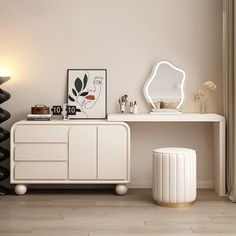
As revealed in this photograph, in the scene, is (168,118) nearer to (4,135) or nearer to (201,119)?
(201,119)

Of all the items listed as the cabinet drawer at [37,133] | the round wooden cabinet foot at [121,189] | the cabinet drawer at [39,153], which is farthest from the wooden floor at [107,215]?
the cabinet drawer at [37,133]

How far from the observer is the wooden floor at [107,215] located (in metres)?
3.62

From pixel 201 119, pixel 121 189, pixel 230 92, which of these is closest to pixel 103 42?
pixel 201 119

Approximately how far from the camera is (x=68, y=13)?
516 cm

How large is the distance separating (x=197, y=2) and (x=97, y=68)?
122cm

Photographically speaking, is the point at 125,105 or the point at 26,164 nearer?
the point at 26,164

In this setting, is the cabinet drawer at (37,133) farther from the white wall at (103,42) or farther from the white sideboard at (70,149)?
the white wall at (103,42)

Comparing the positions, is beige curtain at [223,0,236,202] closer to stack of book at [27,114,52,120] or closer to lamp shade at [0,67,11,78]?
stack of book at [27,114,52,120]

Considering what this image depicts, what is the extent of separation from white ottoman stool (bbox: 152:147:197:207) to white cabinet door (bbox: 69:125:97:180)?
723 mm

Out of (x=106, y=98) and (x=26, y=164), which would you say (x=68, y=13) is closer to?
(x=106, y=98)


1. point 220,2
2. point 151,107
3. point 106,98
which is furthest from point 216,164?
point 220,2

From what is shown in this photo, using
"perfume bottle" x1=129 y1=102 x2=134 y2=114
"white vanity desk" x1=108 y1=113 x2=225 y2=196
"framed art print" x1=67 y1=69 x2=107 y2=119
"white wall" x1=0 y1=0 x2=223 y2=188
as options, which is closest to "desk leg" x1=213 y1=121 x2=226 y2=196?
"white vanity desk" x1=108 y1=113 x2=225 y2=196

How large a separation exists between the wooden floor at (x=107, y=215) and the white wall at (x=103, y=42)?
94cm

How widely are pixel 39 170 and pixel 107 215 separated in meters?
1.03
